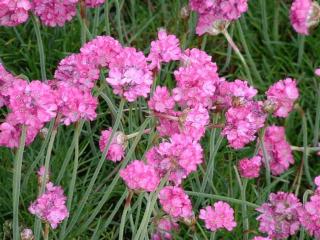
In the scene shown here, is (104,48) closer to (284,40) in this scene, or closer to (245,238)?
(245,238)

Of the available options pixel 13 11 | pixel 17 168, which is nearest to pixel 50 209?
pixel 17 168

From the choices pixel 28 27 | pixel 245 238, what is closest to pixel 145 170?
pixel 245 238

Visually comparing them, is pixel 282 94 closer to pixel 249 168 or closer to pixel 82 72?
pixel 249 168

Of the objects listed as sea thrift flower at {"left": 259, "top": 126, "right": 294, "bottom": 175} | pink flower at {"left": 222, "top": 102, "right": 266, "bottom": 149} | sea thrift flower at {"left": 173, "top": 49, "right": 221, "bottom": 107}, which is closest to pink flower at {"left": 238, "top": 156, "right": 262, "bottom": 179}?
pink flower at {"left": 222, "top": 102, "right": 266, "bottom": 149}

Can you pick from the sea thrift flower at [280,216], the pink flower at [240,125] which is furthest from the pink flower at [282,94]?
the sea thrift flower at [280,216]

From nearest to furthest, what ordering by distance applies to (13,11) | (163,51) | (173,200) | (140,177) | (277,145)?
(140,177), (173,200), (163,51), (13,11), (277,145)

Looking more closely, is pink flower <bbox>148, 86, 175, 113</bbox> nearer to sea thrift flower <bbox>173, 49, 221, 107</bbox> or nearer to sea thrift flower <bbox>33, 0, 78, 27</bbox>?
sea thrift flower <bbox>173, 49, 221, 107</bbox>

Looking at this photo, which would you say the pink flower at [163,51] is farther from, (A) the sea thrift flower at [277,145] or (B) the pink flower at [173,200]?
(A) the sea thrift flower at [277,145]
